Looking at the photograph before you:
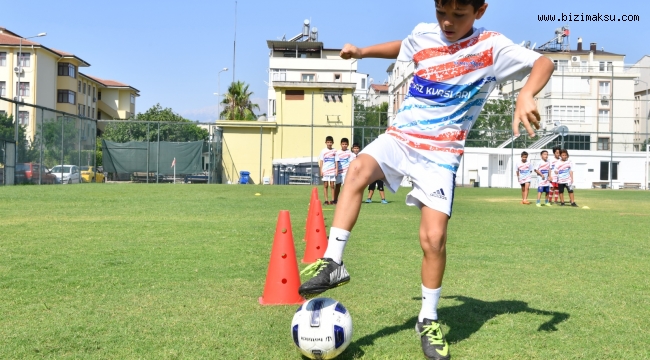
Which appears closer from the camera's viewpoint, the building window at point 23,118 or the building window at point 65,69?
the building window at point 23,118

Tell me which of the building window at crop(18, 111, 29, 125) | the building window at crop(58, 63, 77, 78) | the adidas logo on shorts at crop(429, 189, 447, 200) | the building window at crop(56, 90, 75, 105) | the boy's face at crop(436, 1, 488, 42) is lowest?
the adidas logo on shorts at crop(429, 189, 447, 200)

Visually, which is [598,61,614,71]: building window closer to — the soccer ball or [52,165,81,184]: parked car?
[52,165,81,184]: parked car

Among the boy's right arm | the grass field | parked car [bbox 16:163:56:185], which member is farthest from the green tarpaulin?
the boy's right arm

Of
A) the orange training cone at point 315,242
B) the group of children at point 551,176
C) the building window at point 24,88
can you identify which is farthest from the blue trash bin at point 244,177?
the orange training cone at point 315,242

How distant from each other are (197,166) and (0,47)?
32.7 metres

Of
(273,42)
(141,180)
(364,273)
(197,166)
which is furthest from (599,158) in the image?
(364,273)

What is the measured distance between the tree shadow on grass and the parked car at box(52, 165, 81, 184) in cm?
2761

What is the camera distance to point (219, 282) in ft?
19.5

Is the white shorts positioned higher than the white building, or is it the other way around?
the white building

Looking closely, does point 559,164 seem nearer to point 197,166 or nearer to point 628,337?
point 628,337

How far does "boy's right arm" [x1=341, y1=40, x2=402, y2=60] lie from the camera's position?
4441 mm

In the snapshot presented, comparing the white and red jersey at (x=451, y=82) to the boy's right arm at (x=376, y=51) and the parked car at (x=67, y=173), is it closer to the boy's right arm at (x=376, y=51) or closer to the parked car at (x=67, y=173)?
the boy's right arm at (x=376, y=51)

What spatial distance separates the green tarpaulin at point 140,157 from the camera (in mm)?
38156

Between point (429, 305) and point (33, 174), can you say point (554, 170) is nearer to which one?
point (33, 174)
